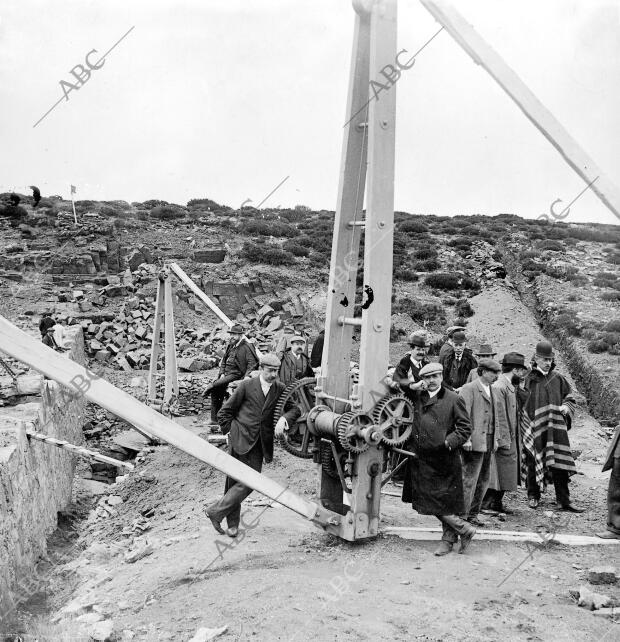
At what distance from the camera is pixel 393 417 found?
5.77 meters

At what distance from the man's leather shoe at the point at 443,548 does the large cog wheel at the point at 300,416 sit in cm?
133

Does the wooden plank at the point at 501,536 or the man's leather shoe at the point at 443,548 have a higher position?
the man's leather shoe at the point at 443,548

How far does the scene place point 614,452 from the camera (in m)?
6.66

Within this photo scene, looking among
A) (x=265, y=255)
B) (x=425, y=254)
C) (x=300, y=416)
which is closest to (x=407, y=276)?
(x=425, y=254)

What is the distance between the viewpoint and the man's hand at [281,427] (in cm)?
589

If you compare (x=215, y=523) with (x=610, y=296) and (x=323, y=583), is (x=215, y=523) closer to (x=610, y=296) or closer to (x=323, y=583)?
(x=323, y=583)

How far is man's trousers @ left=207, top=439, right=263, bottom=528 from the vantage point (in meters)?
6.12

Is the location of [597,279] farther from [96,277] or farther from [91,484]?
[91,484]

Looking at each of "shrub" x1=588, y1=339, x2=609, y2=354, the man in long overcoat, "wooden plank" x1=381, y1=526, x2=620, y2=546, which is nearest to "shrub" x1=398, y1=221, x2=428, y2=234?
"shrub" x1=588, y1=339, x2=609, y2=354

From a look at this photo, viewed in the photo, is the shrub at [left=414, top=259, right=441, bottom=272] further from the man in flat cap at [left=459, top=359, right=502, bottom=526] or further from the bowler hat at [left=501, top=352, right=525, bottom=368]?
the man in flat cap at [left=459, top=359, right=502, bottom=526]

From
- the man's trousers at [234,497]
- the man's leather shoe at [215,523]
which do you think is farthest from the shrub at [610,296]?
the man's leather shoe at [215,523]

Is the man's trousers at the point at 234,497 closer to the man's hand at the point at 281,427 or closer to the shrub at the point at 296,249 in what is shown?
the man's hand at the point at 281,427

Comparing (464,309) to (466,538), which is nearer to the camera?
(466,538)

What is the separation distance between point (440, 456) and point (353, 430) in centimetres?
84
